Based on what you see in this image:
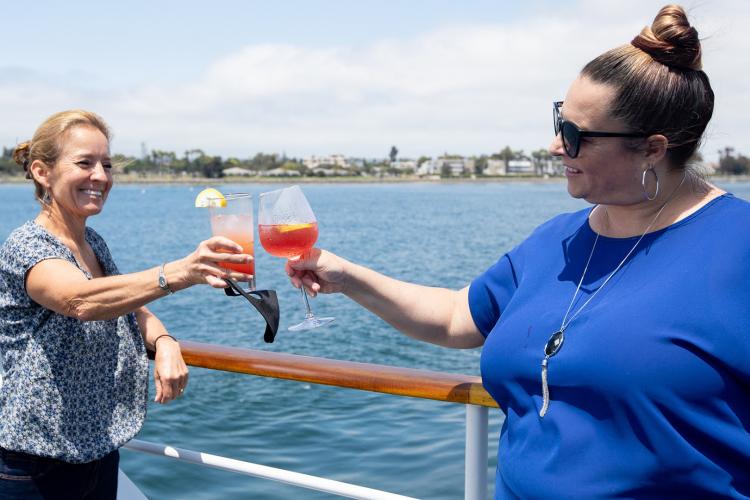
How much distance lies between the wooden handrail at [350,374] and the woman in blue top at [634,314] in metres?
0.20

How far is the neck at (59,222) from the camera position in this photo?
6.33ft

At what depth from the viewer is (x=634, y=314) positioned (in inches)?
52.5

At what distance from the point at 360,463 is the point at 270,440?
1317 mm

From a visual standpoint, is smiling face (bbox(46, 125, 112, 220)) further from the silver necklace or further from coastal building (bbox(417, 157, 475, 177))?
coastal building (bbox(417, 157, 475, 177))

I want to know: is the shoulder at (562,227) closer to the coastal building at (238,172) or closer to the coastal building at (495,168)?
the coastal building at (238,172)

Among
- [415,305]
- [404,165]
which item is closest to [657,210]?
[415,305]

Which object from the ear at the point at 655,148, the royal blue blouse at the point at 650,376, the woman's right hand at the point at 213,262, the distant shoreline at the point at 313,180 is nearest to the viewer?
the royal blue blouse at the point at 650,376

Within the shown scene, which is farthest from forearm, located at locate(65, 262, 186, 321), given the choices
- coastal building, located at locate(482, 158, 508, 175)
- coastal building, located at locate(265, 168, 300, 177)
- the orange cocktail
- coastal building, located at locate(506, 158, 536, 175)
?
coastal building, located at locate(482, 158, 508, 175)

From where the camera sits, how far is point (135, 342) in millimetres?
2029

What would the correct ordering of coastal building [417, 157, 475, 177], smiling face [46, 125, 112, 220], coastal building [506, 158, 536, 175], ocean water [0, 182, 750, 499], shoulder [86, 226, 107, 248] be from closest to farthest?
smiling face [46, 125, 112, 220] < shoulder [86, 226, 107, 248] < ocean water [0, 182, 750, 499] < coastal building [506, 158, 536, 175] < coastal building [417, 157, 475, 177]

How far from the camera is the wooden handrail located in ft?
5.80

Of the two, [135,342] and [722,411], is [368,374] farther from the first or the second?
[722,411]

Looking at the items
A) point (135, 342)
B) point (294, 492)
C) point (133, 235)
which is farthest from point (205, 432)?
point (133, 235)

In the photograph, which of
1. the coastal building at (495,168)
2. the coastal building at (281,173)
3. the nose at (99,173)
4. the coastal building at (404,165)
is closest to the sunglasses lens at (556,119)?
the nose at (99,173)
